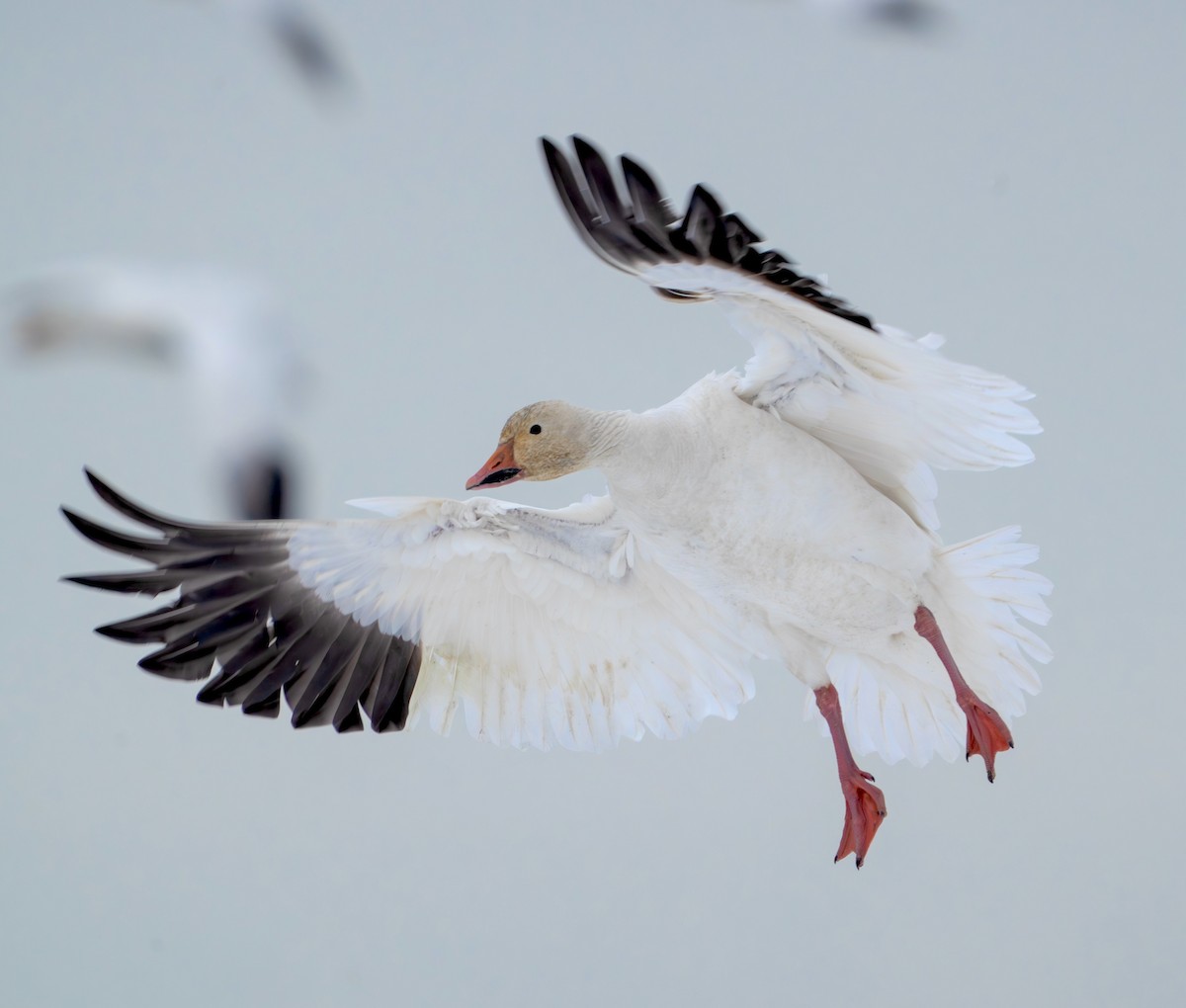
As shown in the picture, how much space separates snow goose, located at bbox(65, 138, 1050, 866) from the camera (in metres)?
1.83

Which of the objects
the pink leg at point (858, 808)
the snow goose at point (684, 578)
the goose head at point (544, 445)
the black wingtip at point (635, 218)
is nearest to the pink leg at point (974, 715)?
the snow goose at point (684, 578)

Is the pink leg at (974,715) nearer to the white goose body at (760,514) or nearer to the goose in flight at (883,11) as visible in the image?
the white goose body at (760,514)

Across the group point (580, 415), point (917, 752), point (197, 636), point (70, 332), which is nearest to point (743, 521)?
point (580, 415)

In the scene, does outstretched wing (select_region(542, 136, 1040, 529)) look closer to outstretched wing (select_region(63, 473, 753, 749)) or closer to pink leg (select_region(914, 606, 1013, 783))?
pink leg (select_region(914, 606, 1013, 783))

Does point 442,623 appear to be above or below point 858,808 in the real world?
above

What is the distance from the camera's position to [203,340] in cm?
221

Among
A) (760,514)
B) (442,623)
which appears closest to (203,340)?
(442,623)

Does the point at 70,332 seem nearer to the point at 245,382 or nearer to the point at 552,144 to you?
the point at 245,382

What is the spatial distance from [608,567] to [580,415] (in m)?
0.39

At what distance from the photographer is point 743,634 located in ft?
7.06

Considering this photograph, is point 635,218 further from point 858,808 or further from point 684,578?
point 858,808

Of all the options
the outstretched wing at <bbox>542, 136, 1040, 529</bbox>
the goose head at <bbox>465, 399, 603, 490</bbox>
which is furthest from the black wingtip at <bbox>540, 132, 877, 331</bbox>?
the goose head at <bbox>465, 399, 603, 490</bbox>

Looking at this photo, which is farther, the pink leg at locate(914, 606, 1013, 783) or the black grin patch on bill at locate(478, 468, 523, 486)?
the pink leg at locate(914, 606, 1013, 783)

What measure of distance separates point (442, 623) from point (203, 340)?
2.26 feet
